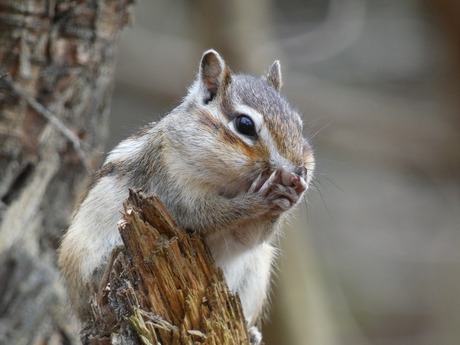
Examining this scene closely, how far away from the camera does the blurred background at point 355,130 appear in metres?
7.33

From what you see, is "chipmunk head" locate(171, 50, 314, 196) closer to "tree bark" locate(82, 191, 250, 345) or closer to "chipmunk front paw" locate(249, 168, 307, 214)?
"chipmunk front paw" locate(249, 168, 307, 214)

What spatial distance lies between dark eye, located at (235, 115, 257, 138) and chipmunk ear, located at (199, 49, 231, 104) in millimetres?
313

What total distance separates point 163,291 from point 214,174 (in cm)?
60

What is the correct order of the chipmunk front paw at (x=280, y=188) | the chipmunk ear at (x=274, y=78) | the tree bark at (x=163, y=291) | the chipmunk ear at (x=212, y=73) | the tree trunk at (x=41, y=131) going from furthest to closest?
1. the tree trunk at (x=41, y=131)
2. the chipmunk ear at (x=274, y=78)
3. the chipmunk ear at (x=212, y=73)
4. the chipmunk front paw at (x=280, y=188)
5. the tree bark at (x=163, y=291)

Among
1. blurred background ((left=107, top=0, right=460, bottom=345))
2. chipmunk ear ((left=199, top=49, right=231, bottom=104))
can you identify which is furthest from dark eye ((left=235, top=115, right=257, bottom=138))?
blurred background ((left=107, top=0, right=460, bottom=345))

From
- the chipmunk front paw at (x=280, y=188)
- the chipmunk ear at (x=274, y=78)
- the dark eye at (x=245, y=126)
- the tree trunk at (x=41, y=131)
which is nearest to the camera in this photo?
the chipmunk front paw at (x=280, y=188)

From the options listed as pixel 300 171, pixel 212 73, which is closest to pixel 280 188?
pixel 300 171

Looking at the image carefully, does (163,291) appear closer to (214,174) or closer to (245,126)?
(214,174)

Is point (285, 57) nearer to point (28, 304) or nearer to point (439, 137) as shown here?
point (439, 137)

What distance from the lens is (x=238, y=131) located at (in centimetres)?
358

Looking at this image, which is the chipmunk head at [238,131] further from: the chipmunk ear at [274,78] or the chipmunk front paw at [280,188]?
the chipmunk ear at [274,78]

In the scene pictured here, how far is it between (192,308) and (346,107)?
5449mm

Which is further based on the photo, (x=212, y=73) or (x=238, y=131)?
(x=212, y=73)

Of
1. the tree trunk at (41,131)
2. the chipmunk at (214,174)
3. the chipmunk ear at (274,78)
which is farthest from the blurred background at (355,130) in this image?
the chipmunk at (214,174)
